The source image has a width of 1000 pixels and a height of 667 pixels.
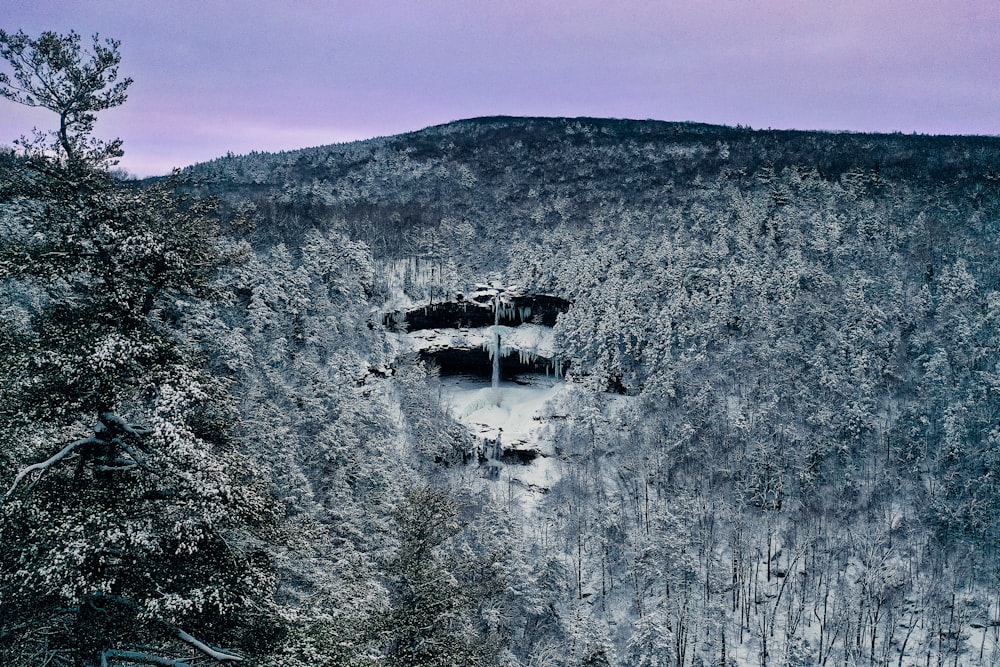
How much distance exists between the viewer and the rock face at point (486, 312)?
3378 inches

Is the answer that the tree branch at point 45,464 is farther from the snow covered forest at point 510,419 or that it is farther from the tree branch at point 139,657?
the tree branch at point 139,657

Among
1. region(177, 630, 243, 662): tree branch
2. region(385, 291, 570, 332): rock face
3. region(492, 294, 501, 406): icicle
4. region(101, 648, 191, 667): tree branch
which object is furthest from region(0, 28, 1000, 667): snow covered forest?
region(492, 294, 501, 406): icicle

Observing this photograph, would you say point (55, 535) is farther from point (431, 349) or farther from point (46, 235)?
point (431, 349)

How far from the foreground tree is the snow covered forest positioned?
5 centimetres

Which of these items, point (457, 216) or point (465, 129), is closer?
point (457, 216)

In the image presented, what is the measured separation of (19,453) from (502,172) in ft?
517

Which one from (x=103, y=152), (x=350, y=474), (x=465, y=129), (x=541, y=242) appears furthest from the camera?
(x=465, y=129)

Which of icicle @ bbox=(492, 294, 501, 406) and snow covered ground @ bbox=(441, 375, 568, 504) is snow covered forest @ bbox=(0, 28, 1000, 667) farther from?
icicle @ bbox=(492, 294, 501, 406)

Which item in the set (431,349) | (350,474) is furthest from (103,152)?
(431,349)

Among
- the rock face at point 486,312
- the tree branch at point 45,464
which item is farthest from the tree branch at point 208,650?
the rock face at point 486,312

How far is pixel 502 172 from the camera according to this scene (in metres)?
158

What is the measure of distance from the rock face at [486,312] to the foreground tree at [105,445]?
7721 centimetres

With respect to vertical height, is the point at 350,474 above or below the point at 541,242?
below

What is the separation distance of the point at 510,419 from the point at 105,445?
212ft
